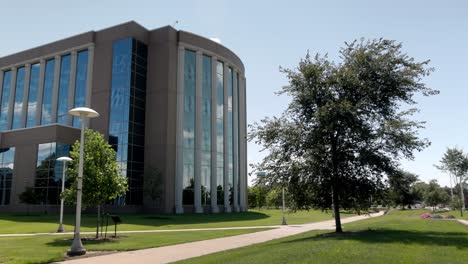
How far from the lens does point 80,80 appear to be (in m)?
51.2

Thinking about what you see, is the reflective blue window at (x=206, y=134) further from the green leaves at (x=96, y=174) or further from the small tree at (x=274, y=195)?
the green leaves at (x=96, y=174)

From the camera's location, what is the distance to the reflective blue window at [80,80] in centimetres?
5028

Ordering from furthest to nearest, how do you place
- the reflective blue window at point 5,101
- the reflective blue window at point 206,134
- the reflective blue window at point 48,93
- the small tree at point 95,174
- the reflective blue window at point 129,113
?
the reflective blue window at point 5,101
the reflective blue window at point 48,93
the reflective blue window at point 206,134
the reflective blue window at point 129,113
the small tree at point 95,174

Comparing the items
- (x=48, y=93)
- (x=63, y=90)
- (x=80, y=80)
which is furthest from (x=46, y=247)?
(x=48, y=93)

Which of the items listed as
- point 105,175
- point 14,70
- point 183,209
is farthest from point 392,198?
point 14,70

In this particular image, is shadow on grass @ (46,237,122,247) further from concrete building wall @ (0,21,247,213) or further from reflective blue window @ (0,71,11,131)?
reflective blue window @ (0,71,11,131)

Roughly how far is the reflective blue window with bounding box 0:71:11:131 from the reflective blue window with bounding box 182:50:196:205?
27094mm

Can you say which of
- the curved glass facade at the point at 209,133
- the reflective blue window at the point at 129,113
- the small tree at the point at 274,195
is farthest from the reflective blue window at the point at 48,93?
the small tree at the point at 274,195

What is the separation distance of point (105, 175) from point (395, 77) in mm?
15828

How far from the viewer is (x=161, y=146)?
47688 mm

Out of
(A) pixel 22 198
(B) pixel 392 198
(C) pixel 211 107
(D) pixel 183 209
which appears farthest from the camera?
(C) pixel 211 107

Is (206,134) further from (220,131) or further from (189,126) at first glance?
(189,126)

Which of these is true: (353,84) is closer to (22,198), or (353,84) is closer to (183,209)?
(183,209)

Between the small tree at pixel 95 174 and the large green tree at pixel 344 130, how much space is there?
25.6 ft
